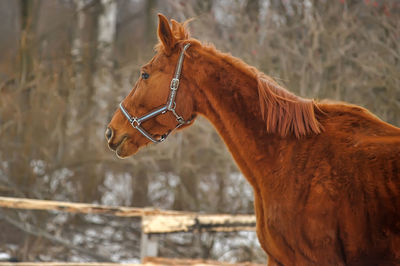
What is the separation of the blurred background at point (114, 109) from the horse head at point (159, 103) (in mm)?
3577

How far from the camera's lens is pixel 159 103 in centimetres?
273

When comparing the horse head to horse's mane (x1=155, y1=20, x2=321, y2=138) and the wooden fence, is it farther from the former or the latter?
the wooden fence

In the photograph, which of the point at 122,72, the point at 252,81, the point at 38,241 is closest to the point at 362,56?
the point at 252,81

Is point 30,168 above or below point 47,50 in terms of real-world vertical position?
below

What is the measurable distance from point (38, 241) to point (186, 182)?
112 inches

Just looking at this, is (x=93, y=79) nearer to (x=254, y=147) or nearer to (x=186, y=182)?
(x=186, y=182)

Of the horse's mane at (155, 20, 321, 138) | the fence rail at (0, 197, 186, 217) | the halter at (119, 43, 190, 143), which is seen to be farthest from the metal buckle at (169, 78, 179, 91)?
the fence rail at (0, 197, 186, 217)

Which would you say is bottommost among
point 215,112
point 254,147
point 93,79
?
point 254,147

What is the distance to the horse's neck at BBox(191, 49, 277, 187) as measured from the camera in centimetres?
260

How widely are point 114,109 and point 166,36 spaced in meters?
5.31

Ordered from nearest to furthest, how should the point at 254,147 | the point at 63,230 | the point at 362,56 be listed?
the point at 254,147, the point at 362,56, the point at 63,230

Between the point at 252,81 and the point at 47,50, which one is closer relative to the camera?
the point at 252,81

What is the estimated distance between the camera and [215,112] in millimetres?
2727

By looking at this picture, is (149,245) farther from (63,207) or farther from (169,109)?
(169,109)
